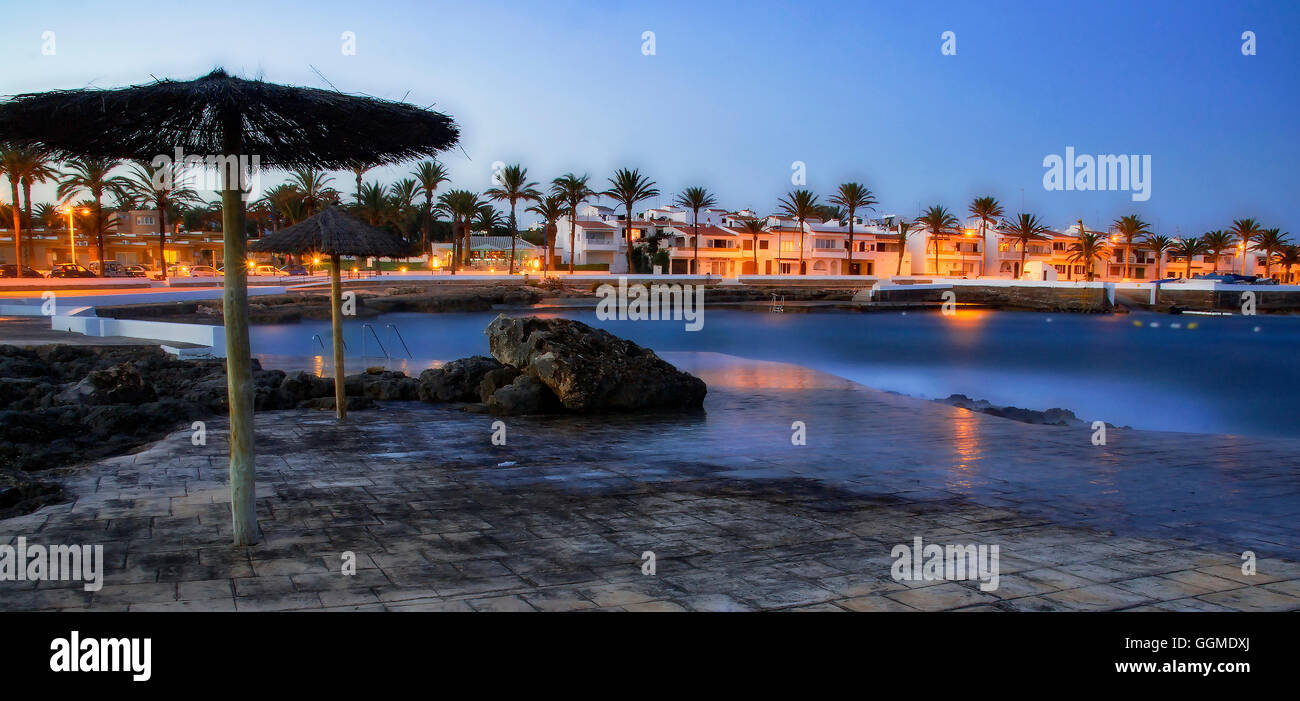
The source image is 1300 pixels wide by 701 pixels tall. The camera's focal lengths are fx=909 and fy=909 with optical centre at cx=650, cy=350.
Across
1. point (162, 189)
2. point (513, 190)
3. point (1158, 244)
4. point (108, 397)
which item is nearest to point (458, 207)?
point (513, 190)

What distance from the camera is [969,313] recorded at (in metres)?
76.9

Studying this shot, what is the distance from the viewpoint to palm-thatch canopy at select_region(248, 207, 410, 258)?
12316 mm

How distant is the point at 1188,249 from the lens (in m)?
101

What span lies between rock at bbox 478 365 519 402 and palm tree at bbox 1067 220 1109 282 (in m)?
92.7

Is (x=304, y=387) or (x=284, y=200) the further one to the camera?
(x=284, y=200)

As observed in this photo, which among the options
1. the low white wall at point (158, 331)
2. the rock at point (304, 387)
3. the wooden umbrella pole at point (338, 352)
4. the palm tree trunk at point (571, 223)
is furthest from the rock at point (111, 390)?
the palm tree trunk at point (571, 223)

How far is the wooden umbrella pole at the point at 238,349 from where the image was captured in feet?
18.6

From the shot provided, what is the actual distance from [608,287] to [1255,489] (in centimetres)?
6123

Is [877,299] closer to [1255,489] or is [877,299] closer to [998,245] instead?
[998,245]

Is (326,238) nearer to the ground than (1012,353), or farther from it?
farther from it

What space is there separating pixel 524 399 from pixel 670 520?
6.80m

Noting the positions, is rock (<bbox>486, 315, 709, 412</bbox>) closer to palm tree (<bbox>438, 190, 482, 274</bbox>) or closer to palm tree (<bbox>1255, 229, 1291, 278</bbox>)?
palm tree (<bbox>438, 190, 482, 274</bbox>)

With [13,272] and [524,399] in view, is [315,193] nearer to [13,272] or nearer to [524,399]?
[13,272]

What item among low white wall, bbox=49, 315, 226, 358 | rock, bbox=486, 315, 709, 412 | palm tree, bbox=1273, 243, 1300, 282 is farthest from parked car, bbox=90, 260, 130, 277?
palm tree, bbox=1273, 243, 1300, 282
